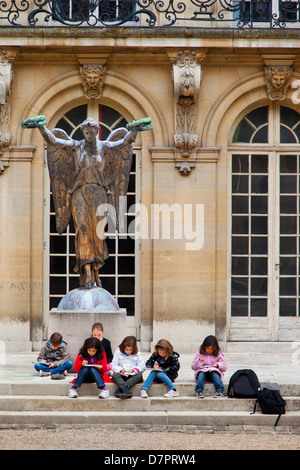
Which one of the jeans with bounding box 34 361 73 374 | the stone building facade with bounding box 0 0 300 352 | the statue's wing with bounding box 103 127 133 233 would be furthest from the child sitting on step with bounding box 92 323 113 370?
the stone building facade with bounding box 0 0 300 352

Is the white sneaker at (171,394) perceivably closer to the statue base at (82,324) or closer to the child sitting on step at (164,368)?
the child sitting on step at (164,368)

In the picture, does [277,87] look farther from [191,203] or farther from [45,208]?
[45,208]

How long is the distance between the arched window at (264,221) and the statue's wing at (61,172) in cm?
368

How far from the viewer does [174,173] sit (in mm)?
14445

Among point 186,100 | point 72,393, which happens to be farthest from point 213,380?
point 186,100

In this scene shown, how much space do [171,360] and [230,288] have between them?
13.2 feet

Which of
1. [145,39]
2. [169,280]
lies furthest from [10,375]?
[145,39]

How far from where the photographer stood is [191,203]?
47.4 ft

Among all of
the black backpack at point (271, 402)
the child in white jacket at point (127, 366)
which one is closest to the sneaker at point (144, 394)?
the child in white jacket at point (127, 366)

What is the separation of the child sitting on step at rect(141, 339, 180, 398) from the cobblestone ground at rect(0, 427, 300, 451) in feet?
2.31

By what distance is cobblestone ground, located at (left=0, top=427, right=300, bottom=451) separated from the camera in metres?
9.30

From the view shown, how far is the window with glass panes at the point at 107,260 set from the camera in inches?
579

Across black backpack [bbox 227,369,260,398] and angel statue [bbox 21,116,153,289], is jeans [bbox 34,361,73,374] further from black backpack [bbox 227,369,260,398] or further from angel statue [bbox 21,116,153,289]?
black backpack [bbox 227,369,260,398]

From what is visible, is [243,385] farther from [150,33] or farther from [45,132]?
[150,33]
